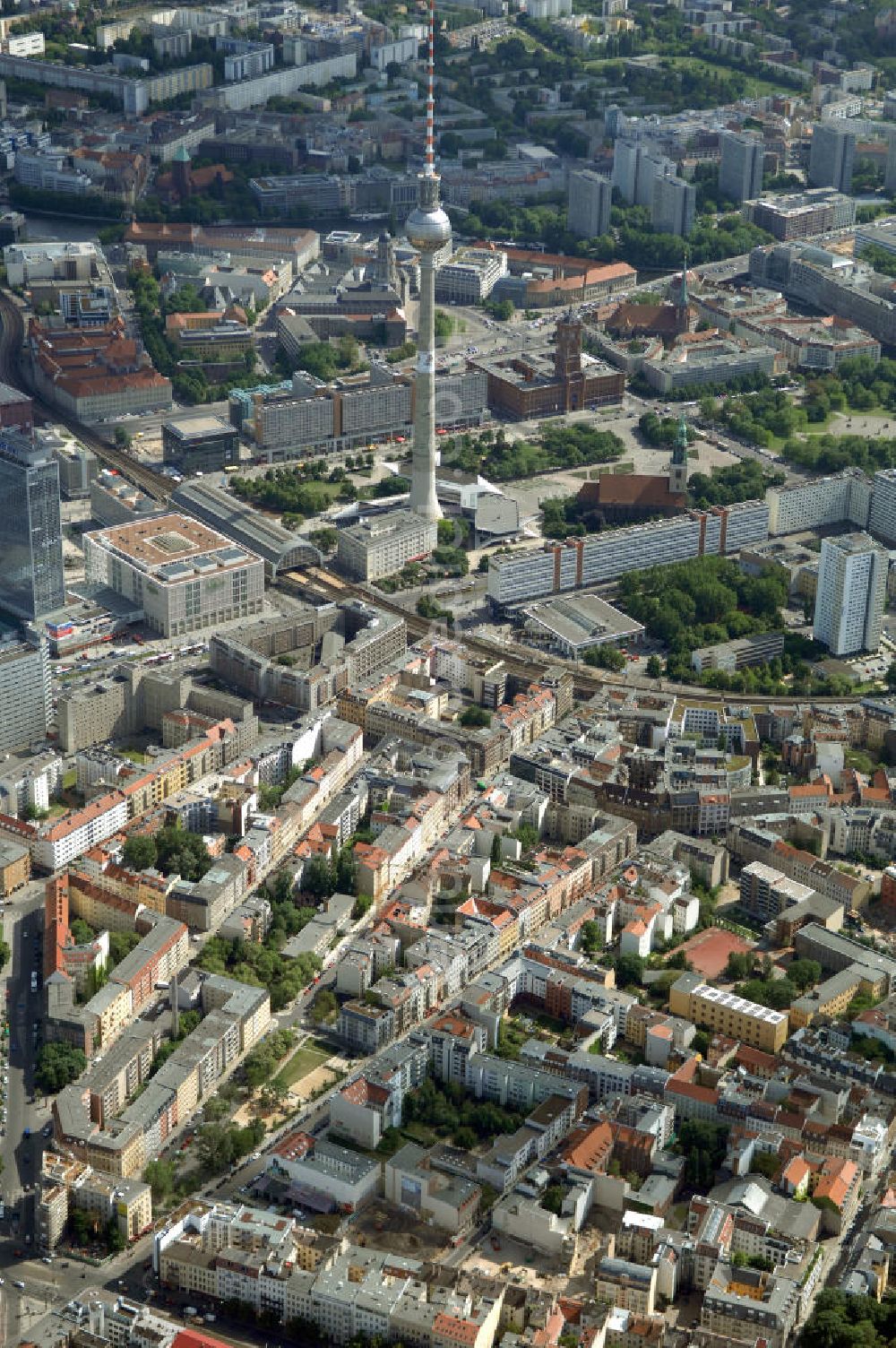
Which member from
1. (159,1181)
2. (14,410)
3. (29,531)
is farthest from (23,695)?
(159,1181)

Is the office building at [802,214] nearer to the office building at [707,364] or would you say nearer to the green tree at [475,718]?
the office building at [707,364]

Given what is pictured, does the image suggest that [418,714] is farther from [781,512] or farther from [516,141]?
[516,141]

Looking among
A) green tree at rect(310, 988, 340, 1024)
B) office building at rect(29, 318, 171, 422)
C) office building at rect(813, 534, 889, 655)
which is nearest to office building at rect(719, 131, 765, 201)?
office building at rect(29, 318, 171, 422)

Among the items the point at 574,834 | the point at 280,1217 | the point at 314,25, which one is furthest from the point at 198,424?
the point at 314,25

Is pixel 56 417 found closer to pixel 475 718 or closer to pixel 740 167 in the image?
pixel 475 718

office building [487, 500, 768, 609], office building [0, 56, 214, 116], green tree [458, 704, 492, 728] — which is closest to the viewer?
green tree [458, 704, 492, 728]

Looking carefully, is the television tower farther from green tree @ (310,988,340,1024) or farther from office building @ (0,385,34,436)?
green tree @ (310,988,340,1024)
